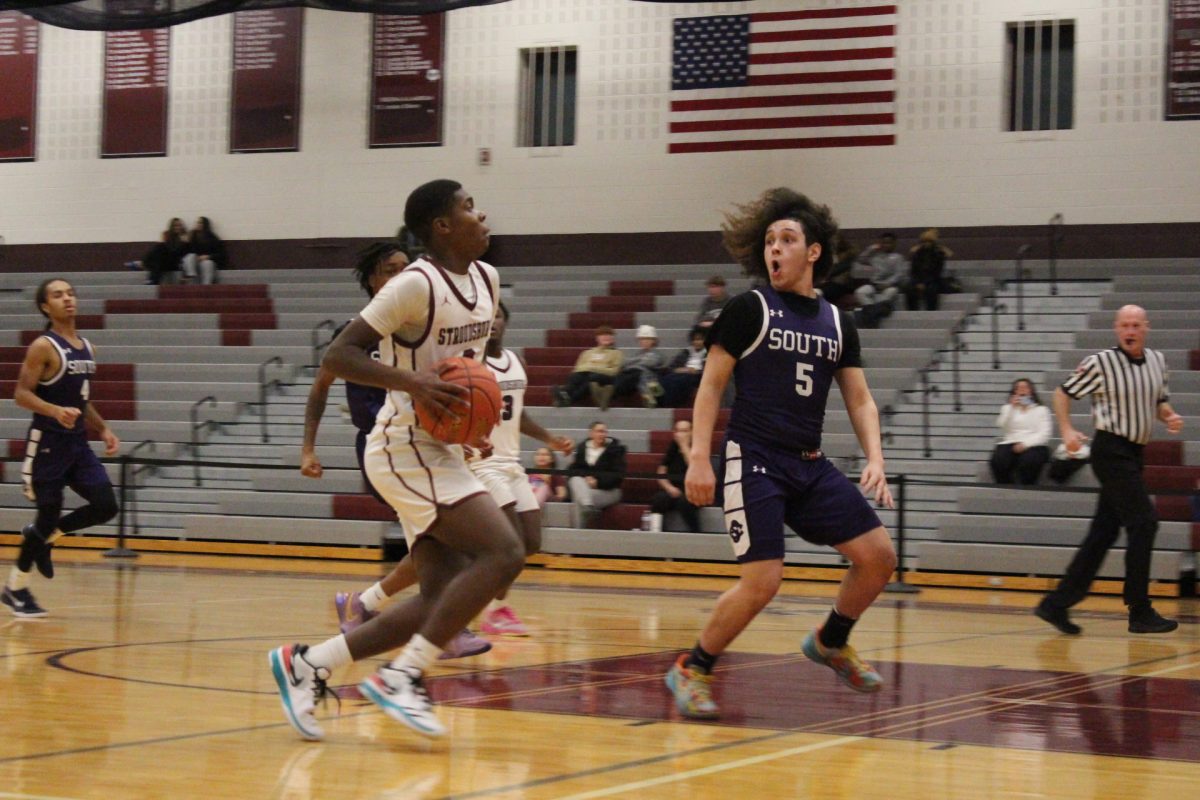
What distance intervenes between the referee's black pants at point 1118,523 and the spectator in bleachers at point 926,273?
841 centimetres

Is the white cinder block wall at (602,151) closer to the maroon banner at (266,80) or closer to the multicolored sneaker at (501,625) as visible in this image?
the maroon banner at (266,80)

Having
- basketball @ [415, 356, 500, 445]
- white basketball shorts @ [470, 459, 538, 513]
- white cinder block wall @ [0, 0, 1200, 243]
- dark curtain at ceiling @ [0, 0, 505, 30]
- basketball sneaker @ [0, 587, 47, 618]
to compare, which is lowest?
basketball sneaker @ [0, 587, 47, 618]

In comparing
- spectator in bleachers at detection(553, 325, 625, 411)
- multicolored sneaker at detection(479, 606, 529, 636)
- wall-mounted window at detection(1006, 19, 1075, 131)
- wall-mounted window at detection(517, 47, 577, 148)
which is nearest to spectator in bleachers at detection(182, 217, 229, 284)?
wall-mounted window at detection(517, 47, 577, 148)

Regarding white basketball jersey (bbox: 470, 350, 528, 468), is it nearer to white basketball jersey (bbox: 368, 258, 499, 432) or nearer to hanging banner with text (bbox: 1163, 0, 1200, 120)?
white basketball jersey (bbox: 368, 258, 499, 432)

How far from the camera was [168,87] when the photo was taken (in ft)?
74.7

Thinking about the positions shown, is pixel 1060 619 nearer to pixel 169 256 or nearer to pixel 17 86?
pixel 169 256

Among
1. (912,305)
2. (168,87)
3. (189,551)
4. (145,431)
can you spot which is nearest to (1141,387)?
(912,305)

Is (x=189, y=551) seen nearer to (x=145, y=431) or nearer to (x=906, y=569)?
(x=145, y=431)

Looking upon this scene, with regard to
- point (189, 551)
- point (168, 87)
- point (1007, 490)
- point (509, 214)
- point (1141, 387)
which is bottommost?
point (189, 551)

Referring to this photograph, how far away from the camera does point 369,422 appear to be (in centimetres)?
734

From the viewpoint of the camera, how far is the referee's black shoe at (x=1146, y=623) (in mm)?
9123

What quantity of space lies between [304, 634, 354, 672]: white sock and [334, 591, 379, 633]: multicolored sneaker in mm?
2051

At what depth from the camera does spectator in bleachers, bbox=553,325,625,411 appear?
52.8 ft

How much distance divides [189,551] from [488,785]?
11818 millimetres
